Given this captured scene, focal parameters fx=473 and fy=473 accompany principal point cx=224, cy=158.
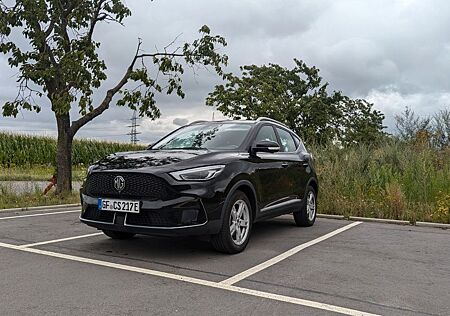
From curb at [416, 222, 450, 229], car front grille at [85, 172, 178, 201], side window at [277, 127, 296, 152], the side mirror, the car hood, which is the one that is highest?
side window at [277, 127, 296, 152]

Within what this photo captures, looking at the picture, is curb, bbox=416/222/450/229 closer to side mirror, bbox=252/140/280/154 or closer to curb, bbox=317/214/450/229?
curb, bbox=317/214/450/229

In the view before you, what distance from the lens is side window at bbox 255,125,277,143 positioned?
6.61 meters

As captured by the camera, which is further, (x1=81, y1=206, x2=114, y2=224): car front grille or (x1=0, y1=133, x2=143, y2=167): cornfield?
(x1=0, y1=133, x2=143, y2=167): cornfield

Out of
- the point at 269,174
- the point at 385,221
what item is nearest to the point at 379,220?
the point at 385,221

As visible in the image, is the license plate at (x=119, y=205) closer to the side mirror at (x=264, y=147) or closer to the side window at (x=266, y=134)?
the side mirror at (x=264, y=147)

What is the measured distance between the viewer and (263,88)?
1375 inches

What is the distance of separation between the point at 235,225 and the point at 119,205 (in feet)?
4.53

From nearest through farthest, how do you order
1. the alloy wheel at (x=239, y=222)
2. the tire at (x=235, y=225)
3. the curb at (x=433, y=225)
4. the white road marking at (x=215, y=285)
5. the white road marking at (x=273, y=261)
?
the white road marking at (x=215, y=285)
the white road marking at (x=273, y=261)
the tire at (x=235, y=225)
the alloy wheel at (x=239, y=222)
the curb at (x=433, y=225)

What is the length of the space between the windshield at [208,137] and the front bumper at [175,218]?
1.20m

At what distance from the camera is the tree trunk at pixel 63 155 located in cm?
1212

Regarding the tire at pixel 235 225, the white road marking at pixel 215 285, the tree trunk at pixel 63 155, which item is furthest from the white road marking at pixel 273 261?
the tree trunk at pixel 63 155

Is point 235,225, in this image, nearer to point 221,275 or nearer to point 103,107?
point 221,275

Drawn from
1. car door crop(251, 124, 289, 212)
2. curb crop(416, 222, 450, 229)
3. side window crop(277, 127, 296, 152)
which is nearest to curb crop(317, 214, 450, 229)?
curb crop(416, 222, 450, 229)

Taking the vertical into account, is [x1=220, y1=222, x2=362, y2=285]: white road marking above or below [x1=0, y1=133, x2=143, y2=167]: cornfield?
below
